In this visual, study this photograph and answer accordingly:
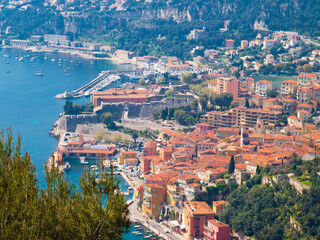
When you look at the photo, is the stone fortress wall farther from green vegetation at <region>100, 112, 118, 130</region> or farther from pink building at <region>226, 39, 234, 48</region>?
pink building at <region>226, 39, 234, 48</region>

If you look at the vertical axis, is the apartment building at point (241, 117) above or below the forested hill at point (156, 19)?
below

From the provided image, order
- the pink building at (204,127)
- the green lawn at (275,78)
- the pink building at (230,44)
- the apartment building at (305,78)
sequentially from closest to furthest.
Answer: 1. the pink building at (204,127)
2. the apartment building at (305,78)
3. the green lawn at (275,78)
4. the pink building at (230,44)

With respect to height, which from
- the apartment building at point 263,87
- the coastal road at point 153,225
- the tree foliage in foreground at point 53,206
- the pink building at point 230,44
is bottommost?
the coastal road at point 153,225

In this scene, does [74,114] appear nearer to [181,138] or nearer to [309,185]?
[181,138]

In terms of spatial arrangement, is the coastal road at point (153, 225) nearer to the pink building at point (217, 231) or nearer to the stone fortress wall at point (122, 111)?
the pink building at point (217, 231)

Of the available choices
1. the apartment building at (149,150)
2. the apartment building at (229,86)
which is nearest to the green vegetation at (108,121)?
the apartment building at (149,150)

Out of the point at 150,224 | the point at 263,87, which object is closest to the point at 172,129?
the point at 263,87

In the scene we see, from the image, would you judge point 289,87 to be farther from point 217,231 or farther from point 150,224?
point 217,231
